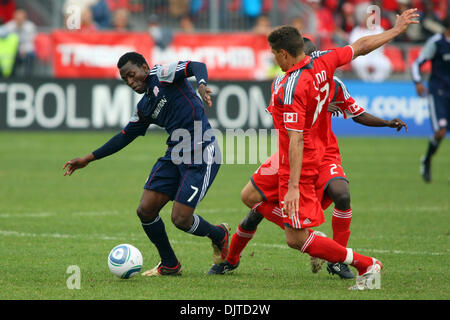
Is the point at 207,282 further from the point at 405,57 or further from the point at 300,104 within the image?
the point at 405,57

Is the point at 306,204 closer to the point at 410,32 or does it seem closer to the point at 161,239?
the point at 161,239

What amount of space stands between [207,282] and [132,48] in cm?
1625

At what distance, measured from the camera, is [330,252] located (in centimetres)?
640

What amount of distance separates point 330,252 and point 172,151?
180 centimetres

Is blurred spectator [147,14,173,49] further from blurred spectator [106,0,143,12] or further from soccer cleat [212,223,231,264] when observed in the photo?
soccer cleat [212,223,231,264]

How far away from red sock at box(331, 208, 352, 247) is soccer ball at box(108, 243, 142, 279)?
1.71 metres

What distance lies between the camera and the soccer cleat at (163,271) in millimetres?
7309

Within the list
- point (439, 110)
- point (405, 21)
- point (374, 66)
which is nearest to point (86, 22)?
point (374, 66)

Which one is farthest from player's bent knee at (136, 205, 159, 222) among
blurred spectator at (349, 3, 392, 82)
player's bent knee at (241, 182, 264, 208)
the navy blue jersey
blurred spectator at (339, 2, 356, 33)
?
blurred spectator at (339, 2, 356, 33)

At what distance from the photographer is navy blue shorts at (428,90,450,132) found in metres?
14.5

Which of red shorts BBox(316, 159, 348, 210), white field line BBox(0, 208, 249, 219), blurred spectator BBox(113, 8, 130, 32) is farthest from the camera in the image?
blurred spectator BBox(113, 8, 130, 32)

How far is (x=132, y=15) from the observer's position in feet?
82.3

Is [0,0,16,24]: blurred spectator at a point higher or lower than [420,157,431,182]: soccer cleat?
higher
